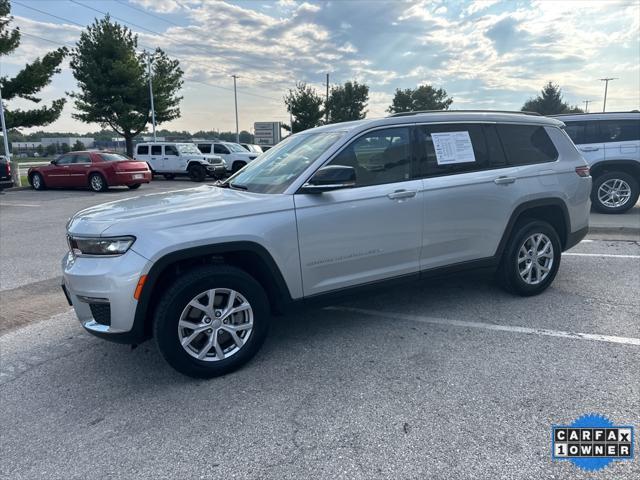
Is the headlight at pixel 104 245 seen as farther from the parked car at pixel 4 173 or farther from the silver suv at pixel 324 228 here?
the parked car at pixel 4 173

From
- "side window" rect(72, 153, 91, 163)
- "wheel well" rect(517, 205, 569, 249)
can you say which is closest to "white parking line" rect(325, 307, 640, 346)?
"wheel well" rect(517, 205, 569, 249)

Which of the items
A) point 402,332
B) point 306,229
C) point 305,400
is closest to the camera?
point 305,400

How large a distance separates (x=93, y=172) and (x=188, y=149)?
234 inches

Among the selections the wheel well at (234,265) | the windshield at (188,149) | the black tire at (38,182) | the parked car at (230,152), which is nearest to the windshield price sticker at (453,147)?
the wheel well at (234,265)

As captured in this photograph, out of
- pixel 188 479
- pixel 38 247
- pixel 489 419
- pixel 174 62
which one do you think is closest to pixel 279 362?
pixel 188 479

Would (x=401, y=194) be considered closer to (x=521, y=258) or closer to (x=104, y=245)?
(x=521, y=258)

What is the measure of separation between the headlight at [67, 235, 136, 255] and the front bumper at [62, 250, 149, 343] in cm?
4

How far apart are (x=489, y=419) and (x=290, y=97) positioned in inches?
1579

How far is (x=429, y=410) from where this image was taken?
2.79m

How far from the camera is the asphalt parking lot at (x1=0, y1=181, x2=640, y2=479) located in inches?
94.6

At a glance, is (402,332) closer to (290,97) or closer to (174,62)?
(174,62)

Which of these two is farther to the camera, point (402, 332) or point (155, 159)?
point (155, 159)

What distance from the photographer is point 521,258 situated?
14.9ft

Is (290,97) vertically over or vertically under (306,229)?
over
